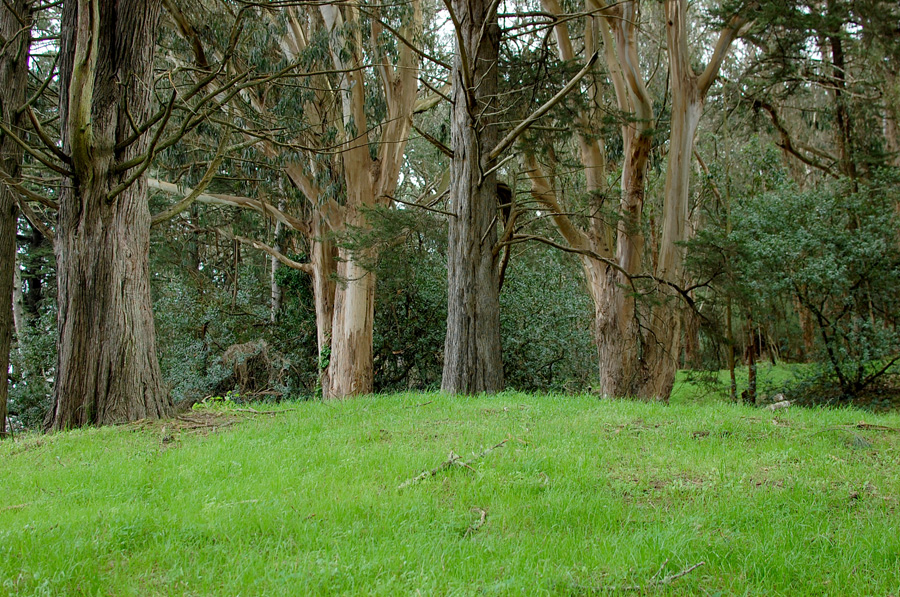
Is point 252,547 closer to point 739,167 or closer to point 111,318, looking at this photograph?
point 111,318

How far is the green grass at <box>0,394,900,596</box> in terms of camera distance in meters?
3.07

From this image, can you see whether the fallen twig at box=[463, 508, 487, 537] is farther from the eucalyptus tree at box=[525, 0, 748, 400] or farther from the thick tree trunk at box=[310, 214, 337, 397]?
the thick tree trunk at box=[310, 214, 337, 397]

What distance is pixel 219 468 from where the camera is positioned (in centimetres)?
472

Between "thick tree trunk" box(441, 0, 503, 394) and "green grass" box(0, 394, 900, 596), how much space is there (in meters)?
2.71

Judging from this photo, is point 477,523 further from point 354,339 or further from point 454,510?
point 354,339

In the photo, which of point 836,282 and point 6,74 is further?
point 836,282

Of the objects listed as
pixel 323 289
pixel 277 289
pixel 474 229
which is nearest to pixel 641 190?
pixel 474 229

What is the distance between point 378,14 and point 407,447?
939 cm

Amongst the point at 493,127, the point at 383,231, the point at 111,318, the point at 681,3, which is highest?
the point at 681,3

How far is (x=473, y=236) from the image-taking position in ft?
29.5

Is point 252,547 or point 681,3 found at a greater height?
point 681,3

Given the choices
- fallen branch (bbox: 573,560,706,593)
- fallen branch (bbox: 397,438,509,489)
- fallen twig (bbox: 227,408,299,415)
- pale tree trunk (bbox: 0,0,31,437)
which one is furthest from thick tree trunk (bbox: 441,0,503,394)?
pale tree trunk (bbox: 0,0,31,437)

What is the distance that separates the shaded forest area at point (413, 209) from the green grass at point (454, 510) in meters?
2.56

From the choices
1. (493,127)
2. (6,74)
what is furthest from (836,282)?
(6,74)
